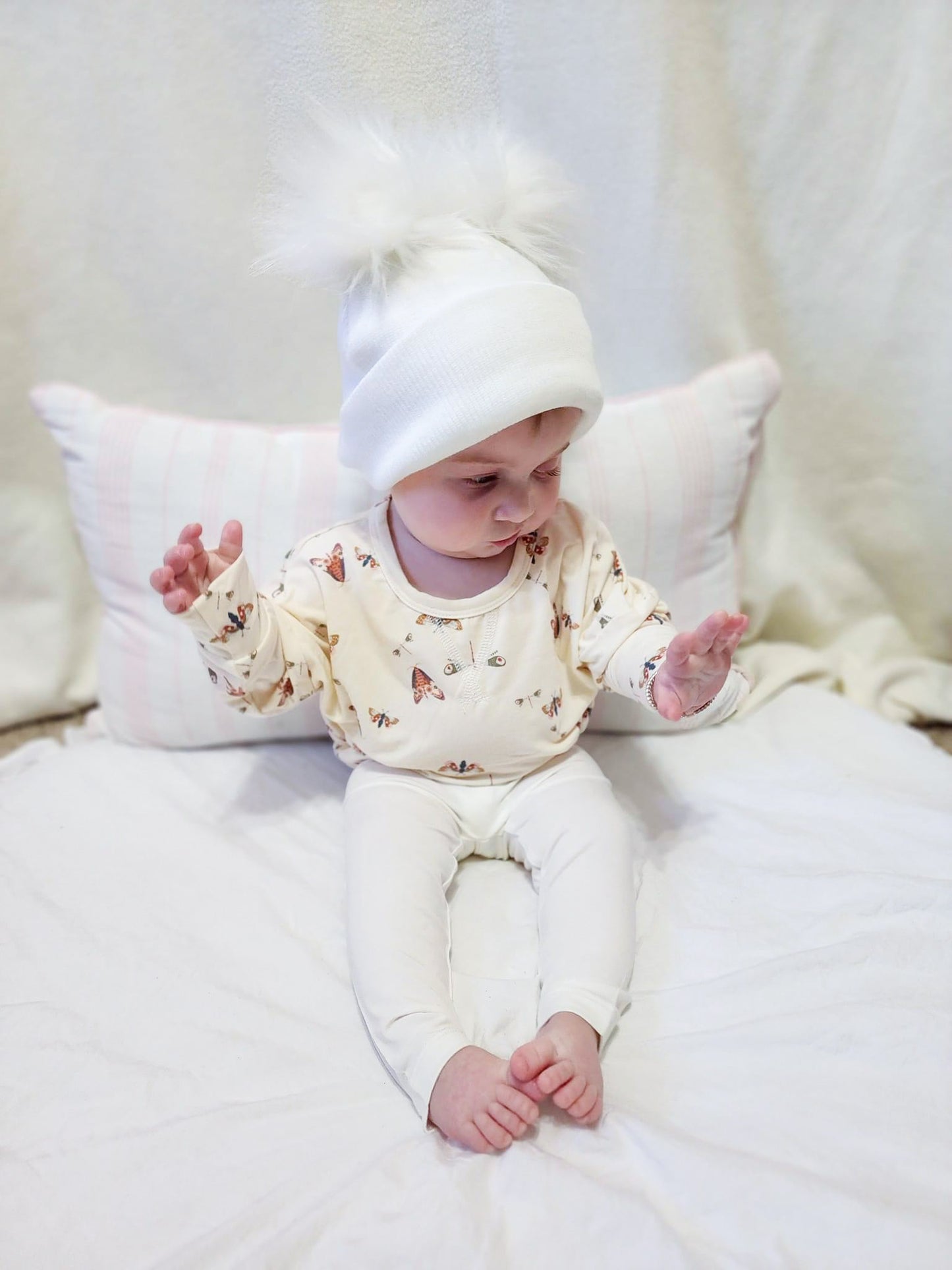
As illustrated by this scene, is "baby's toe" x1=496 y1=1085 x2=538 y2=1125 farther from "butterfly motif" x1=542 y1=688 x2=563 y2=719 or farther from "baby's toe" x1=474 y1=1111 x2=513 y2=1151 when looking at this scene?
"butterfly motif" x1=542 y1=688 x2=563 y2=719

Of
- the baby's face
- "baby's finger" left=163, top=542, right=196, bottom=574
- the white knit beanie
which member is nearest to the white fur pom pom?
the white knit beanie

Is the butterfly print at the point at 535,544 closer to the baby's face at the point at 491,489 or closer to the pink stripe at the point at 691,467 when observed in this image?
the baby's face at the point at 491,489

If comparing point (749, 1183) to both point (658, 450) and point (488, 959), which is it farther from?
point (658, 450)

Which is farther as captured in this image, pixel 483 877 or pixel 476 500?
pixel 483 877

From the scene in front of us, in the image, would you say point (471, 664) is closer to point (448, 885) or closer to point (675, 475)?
point (448, 885)

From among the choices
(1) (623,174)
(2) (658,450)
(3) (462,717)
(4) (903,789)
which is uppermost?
(1) (623,174)

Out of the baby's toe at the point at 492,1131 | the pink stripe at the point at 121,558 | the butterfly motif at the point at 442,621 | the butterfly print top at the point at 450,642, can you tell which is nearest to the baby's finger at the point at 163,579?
the butterfly print top at the point at 450,642

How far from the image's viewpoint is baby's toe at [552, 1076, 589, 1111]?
0.74m

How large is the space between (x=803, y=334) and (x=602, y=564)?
Result: 475mm

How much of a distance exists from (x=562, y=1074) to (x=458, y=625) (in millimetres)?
401

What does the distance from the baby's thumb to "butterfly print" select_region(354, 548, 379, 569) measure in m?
0.14

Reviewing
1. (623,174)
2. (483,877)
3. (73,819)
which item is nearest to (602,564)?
(483,877)

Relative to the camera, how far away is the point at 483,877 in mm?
990

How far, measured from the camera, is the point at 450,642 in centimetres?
94
